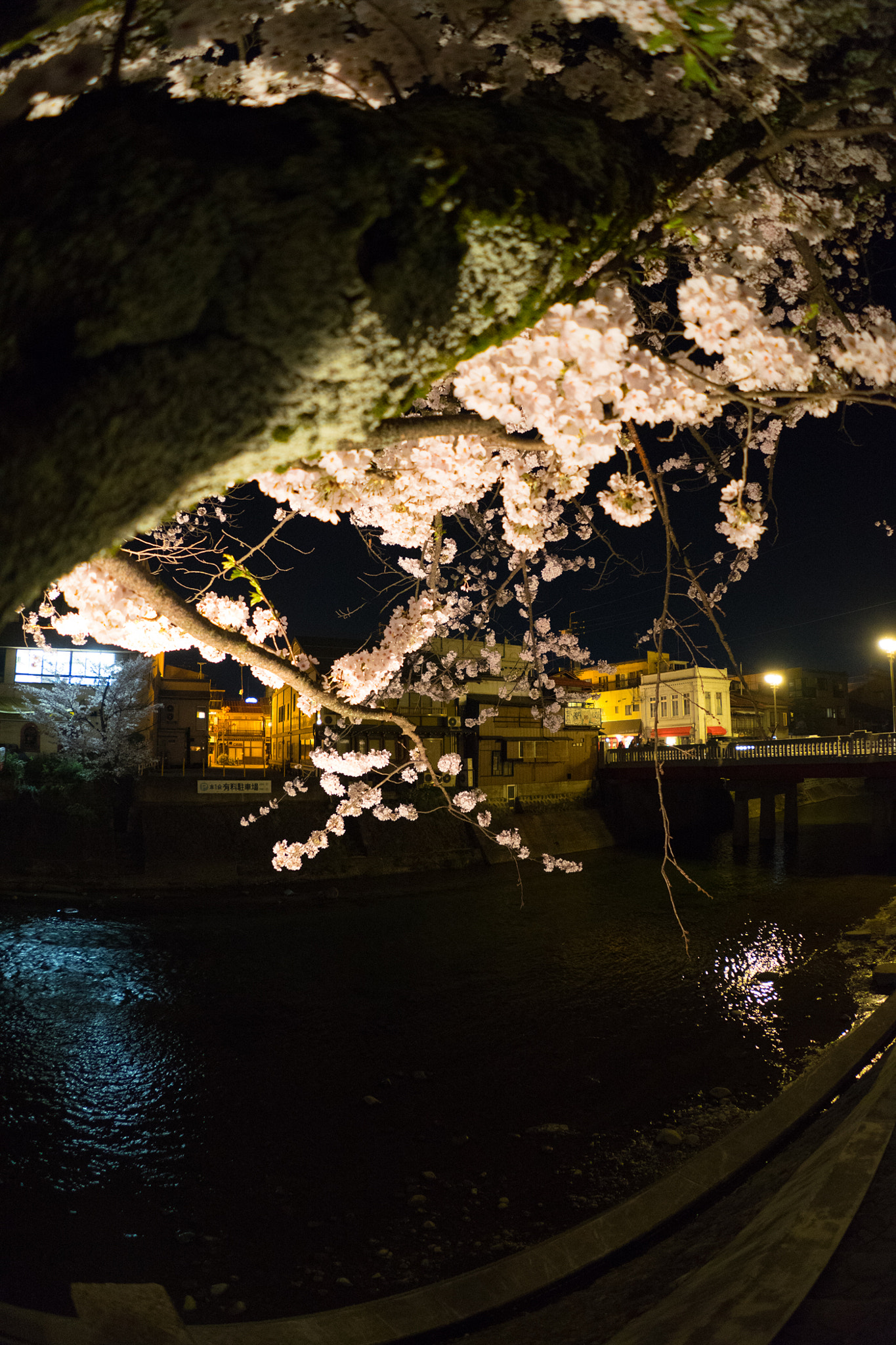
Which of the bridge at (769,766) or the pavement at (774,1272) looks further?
the bridge at (769,766)

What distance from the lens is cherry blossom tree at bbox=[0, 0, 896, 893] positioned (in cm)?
170

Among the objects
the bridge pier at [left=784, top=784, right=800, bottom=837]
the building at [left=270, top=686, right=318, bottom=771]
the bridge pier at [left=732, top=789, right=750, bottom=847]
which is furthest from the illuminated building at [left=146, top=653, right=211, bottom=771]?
the bridge pier at [left=784, top=784, right=800, bottom=837]

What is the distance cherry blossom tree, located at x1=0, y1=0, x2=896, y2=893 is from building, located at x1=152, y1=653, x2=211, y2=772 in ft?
139

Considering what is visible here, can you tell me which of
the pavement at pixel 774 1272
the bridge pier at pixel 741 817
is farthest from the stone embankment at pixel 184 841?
the pavement at pixel 774 1272

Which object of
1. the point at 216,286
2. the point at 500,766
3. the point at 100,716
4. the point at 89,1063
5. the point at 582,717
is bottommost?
the point at 89,1063

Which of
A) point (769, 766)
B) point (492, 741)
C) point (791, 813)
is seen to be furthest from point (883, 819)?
point (492, 741)

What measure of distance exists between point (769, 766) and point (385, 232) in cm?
3209

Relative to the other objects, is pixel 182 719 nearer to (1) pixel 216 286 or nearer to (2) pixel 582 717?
(2) pixel 582 717

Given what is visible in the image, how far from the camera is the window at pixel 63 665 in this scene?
2973cm

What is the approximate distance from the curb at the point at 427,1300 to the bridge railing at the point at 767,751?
60.0 feet

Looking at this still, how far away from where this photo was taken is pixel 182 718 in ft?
145

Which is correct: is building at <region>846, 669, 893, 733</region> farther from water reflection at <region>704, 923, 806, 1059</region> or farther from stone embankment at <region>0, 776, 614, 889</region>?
water reflection at <region>704, 923, 806, 1059</region>

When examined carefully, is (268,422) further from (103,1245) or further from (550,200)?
(103,1245)

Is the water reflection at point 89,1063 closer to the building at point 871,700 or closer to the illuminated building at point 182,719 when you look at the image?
the illuminated building at point 182,719
